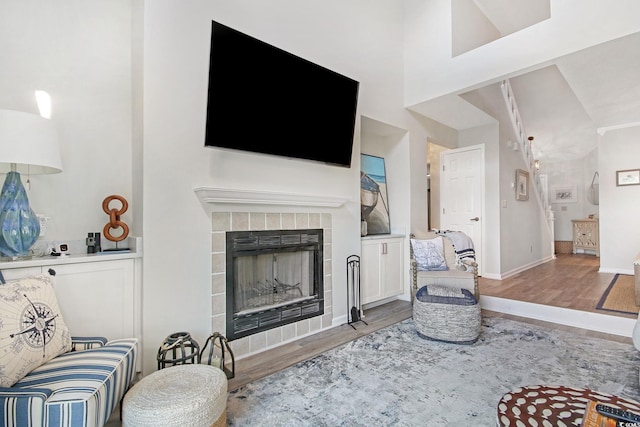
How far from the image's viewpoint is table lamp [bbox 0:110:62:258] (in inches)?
61.2

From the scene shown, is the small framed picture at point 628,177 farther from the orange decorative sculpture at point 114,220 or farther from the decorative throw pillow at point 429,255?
the orange decorative sculpture at point 114,220

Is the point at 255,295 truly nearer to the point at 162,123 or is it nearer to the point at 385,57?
the point at 162,123

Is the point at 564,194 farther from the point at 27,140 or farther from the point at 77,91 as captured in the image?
the point at 27,140

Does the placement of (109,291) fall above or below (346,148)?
below

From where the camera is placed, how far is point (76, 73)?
6.88 ft

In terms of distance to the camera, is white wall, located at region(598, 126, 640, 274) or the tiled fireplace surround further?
white wall, located at region(598, 126, 640, 274)

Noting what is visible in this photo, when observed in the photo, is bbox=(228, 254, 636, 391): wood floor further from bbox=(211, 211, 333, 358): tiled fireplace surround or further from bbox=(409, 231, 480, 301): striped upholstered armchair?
bbox=(409, 231, 480, 301): striped upholstered armchair

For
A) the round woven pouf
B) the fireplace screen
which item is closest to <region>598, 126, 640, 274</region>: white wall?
the fireplace screen

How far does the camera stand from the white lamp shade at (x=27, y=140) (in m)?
1.54

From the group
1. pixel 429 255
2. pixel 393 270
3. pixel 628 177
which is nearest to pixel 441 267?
pixel 429 255

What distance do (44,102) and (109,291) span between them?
1285 millimetres

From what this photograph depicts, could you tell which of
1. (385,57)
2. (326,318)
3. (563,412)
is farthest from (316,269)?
(385,57)

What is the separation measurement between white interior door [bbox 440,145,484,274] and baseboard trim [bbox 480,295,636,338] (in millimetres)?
1385

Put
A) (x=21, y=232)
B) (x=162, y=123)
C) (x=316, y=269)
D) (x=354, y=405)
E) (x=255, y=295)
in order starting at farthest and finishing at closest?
(x=316, y=269) → (x=255, y=295) → (x=162, y=123) → (x=354, y=405) → (x=21, y=232)
